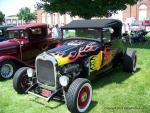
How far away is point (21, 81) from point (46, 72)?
44.9 inches

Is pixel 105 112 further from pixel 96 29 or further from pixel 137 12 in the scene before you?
pixel 137 12

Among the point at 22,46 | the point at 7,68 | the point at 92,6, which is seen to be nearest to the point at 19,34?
the point at 22,46

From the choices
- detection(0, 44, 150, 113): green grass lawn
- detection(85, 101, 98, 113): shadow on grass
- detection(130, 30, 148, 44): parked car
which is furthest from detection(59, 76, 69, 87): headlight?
detection(130, 30, 148, 44): parked car

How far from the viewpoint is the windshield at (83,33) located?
8.23 meters

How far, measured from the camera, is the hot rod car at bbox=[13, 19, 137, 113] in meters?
6.57

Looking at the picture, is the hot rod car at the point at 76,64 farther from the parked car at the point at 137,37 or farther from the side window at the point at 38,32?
the parked car at the point at 137,37

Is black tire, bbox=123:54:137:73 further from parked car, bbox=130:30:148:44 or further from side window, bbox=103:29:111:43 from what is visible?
parked car, bbox=130:30:148:44

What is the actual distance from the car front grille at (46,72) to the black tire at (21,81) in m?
0.70

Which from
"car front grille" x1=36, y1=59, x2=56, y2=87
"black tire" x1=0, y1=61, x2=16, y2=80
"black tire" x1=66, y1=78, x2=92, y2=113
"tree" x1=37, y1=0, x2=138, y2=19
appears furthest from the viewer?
"tree" x1=37, y1=0, x2=138, y2=19

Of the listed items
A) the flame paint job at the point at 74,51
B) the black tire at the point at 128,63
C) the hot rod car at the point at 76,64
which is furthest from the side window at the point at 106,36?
the black tire at the point at 128,63

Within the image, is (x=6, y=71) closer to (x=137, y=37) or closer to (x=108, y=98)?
(x=108, y=98)

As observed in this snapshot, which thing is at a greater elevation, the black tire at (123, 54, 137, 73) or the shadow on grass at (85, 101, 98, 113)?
the black tire at (123, 54, 137, 73)

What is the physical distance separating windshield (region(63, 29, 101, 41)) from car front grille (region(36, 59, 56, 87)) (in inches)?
73.8

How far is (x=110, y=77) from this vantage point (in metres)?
9.33
